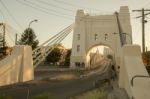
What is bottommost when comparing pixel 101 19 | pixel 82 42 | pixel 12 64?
pixel 12 64

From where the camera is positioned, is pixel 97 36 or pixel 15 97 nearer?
pixel 15 97

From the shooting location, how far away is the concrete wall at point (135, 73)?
16.5 metres

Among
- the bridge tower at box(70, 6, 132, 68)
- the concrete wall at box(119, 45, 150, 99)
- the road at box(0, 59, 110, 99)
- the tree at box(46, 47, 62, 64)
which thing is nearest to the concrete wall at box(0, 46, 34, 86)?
the road at box(0, 59, 110, 99)

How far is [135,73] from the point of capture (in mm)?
19547

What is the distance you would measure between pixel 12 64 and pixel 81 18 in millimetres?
59101

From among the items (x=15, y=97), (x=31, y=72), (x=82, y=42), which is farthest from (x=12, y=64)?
(x=82, y=42)

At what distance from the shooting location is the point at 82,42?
82062mm

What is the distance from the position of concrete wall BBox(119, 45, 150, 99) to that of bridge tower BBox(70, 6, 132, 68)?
2224 inches

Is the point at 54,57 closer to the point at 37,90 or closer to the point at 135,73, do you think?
the point at 37,90

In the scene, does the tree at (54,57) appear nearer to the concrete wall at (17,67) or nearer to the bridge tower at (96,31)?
the bridge tower at (96,31)

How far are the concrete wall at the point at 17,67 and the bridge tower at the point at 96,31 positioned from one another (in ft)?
A: 165

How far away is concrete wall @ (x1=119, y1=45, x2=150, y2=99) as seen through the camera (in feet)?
54.0

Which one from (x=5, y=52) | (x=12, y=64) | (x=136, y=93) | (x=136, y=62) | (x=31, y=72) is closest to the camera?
(x=136, y=93)

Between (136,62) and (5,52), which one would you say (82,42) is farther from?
(136,62)
